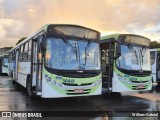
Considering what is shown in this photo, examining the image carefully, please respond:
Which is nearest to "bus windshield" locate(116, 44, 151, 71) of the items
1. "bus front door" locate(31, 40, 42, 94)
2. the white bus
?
"bus front door" locate(31, 40, 42, 94)

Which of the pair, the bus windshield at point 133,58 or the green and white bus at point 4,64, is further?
the green and white bus at point 4,64

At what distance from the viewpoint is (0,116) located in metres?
9.84

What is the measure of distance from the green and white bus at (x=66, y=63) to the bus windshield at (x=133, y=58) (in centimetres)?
173

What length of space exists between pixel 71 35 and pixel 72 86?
2.03 m

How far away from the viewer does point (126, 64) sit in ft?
45.9

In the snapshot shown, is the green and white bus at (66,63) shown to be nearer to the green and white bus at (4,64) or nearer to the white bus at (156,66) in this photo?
the white bus at (156,66)

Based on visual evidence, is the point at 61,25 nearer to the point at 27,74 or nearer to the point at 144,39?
the point at 27,74

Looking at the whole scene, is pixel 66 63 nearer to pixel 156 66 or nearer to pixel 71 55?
pixel 71 55

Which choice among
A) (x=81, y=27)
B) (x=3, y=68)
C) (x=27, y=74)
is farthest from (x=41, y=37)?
(x=3, y=68)

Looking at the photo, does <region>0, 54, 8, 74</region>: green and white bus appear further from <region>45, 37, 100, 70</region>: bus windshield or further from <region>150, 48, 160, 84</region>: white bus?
<region>45, 37, 100, 70</region>: bus windshield

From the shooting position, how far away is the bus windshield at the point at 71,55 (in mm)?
11500

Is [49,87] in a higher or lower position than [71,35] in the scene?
lower

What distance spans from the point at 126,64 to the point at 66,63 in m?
3.52

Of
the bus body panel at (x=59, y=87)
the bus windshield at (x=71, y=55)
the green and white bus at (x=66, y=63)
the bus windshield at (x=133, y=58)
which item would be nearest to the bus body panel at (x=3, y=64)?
the bus windshield at (x=133, y=58)
